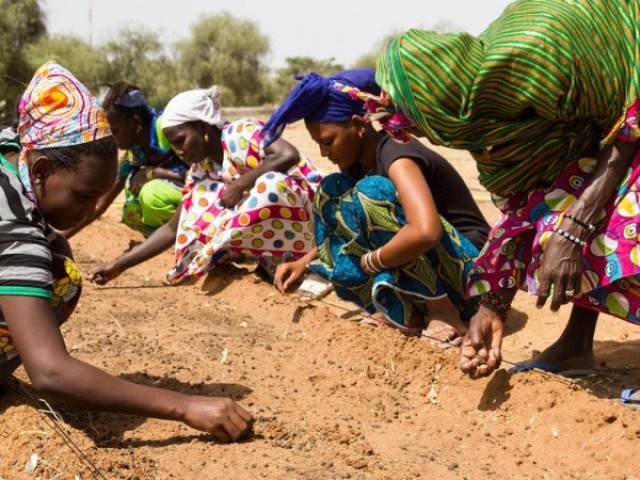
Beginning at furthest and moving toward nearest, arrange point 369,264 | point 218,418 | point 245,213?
1. point 245,213
2. point 369,264
3. point 218,418

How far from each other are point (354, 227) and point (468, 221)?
0.58 m

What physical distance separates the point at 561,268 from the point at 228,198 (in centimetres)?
277

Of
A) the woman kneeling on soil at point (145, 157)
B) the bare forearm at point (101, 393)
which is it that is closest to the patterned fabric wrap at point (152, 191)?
the woman kneeling on soil at point (145, 157)

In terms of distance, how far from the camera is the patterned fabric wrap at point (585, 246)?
2732mm

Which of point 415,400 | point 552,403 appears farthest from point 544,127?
point 415,400

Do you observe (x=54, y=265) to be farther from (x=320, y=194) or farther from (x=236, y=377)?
(x=320, y=194)

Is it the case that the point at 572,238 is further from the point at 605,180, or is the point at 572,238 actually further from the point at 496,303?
the point at 496,303

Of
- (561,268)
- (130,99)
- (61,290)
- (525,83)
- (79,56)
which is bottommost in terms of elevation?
(79,56)

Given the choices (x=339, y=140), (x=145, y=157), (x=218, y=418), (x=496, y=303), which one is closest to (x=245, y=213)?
(x=339, y=140)

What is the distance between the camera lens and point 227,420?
2.64 metres

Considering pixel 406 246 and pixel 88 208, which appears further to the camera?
pixel 406 246

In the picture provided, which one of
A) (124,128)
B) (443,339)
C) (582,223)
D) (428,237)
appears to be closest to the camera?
(582,223)

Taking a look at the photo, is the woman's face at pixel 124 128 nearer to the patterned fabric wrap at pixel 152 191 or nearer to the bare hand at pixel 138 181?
the patterned fabric wrap at pixel 152 191

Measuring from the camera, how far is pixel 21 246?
2355mm
